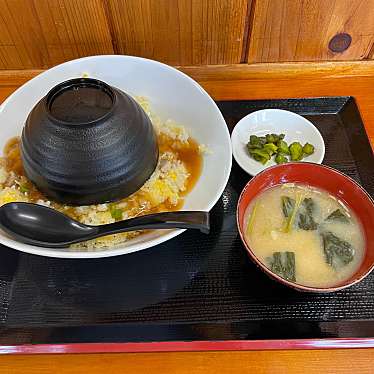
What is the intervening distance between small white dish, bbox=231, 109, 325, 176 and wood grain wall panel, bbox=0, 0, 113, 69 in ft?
2.30

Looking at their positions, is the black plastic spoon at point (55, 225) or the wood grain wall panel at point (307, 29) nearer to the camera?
the black plastic spoon at point (55, 225)

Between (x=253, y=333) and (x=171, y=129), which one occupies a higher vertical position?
(x=171, y=129)

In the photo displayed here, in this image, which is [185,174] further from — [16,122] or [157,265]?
[16,122]

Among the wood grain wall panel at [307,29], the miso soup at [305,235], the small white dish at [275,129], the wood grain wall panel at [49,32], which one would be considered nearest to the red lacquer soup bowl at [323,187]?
the miso soup at [305,235]

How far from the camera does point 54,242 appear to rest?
1.27 m

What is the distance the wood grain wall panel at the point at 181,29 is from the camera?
66.4 inches

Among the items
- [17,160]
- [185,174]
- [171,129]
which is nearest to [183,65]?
[171,129]

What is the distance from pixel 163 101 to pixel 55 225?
724 millimetres

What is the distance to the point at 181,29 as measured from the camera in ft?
5.86

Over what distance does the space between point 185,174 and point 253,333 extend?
0.59m

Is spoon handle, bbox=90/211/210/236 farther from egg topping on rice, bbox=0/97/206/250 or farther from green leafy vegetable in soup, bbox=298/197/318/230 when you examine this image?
green leafy vegetable in soup, bbox=298/197/318/230

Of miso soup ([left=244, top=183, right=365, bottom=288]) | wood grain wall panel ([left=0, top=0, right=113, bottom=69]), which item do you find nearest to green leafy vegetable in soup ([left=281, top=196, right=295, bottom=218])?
miso soup ([left=244, top=183, right=365, bottom=288])

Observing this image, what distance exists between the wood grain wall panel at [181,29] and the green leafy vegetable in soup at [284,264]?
1.02 meters

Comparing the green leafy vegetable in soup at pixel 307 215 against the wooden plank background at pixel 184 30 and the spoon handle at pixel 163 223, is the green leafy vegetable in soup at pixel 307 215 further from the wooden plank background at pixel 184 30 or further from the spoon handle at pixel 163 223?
the wooden plank background at pixel 184 30
